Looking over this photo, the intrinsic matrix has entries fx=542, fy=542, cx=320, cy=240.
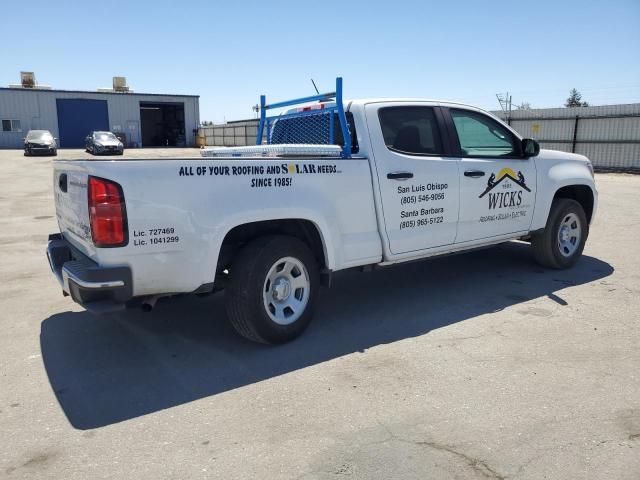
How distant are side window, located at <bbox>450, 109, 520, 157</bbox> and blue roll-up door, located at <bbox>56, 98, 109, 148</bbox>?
4591 cm

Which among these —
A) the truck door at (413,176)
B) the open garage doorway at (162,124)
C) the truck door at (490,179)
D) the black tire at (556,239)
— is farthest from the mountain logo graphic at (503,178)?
the open garage doorway at (162,124)

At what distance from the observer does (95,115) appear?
4603 centimetres

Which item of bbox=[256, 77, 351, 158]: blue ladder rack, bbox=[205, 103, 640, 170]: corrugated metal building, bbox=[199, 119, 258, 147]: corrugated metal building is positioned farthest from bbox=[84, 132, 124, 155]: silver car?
A: bbox=[256, 77, 351, 158]: blue ladder rack

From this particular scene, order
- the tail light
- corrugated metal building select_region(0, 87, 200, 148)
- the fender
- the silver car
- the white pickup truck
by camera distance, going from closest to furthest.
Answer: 1. the tail light
2. the white pickup truck
3. the fender
4. the silver car
5. corrugated metal building select_region(0, 87, 200, 148)

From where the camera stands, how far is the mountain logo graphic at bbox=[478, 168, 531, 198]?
5500mm

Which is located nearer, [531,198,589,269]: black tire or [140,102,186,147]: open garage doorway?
[531,198,589,269]: black tire

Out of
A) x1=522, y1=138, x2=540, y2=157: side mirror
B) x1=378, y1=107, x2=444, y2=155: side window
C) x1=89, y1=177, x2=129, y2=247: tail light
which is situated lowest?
x1=89, y1=177, x2=129, y2=247: tail light

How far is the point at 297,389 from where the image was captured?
11.8ft

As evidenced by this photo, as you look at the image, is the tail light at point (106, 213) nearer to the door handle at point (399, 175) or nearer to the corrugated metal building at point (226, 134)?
the door handle at point (399, 175)

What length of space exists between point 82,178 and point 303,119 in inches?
98.7

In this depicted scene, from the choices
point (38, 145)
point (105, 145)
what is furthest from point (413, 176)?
point (38, 145)

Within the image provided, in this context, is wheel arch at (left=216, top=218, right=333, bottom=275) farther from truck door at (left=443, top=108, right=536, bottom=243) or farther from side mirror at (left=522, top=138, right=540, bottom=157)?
side mirror at (left=522, top=138, right=540, bottom=157)

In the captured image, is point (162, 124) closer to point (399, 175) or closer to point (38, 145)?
point (38, 145)

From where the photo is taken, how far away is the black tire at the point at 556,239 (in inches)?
248
